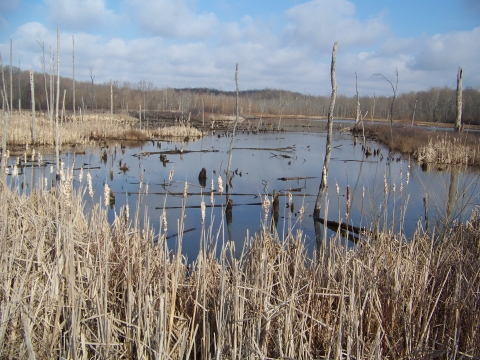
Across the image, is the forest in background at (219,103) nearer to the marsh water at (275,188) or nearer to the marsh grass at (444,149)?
the marsh grass at (444,149)

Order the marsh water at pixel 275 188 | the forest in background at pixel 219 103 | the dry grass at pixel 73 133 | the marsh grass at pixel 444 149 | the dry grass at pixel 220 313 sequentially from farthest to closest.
Answer: the forest in background at pixel 219 103 < the dry grass at pixel 73 133 < the marsh grass at pixel 444 149 < the marsh water at pixel 275 188 < the dry grass at pixel 220 313

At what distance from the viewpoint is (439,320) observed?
2865 millimetres

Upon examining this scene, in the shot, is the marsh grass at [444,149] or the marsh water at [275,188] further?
the marsh grass at [444,149]

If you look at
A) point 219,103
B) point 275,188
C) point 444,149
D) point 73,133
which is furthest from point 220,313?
point 219,103

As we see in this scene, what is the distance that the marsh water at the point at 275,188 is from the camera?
520cm

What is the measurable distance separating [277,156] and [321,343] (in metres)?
13.9

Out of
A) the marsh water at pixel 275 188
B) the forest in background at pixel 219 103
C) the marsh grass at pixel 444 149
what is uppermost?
the forest in background at pixel 219 103

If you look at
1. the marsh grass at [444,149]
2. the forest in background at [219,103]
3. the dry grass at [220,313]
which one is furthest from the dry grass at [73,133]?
the marsh grass at [444,149]

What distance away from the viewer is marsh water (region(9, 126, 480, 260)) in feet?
17.1

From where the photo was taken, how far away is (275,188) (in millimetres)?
9859

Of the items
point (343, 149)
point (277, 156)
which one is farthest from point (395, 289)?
point (343, 149)

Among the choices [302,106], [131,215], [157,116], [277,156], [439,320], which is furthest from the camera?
[302,106]

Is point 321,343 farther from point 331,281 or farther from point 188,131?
point 188,131

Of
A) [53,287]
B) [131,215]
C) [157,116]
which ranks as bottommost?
[131,215]
